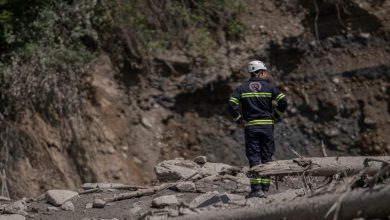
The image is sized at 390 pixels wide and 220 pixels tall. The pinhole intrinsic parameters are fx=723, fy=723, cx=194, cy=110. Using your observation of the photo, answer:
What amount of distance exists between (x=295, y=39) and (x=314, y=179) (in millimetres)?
5761

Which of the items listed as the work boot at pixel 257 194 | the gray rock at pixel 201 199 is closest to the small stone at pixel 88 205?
the gray rock at pixel 201 199

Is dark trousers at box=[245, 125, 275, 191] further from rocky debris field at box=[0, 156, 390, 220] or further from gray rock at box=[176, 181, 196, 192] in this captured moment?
gray rock at box=[176, 181, 196, 192]

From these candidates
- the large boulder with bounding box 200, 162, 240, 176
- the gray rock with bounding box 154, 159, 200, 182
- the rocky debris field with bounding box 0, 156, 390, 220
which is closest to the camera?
the rocky debris field with bounding box 0, 156, 390, 220

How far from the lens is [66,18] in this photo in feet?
40.4

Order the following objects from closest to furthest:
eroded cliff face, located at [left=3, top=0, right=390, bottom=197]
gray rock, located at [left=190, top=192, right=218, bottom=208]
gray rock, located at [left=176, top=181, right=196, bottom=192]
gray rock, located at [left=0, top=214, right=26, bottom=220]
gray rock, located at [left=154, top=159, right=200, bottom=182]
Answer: gray rock, located at [left=190, top=192, right=218, bottom=208] < gray rock, located at [left=0, top=214, right=26, bottom=220] < gray rock, located at [left=176, top=181, right=196, bottom=192] < gray rock, located at [left=154, top=159, right=200, bottom=182] < eroded cliff face, located at [left=3, top=0, right=390, bottom=197]

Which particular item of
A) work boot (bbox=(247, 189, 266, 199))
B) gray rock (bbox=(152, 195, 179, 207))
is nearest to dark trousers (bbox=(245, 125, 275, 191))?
work boot (bbox=(247, 189, 266, 199))

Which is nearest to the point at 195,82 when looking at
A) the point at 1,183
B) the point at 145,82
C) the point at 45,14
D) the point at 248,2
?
the point at 145,82

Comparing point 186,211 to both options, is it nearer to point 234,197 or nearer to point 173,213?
point 173,213

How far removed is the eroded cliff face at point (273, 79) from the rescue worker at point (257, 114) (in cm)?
488

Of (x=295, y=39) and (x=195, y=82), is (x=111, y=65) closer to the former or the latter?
(x=195, y=82)

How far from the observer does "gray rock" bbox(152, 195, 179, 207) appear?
→ 772 cm

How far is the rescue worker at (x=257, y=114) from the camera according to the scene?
7.67 meters

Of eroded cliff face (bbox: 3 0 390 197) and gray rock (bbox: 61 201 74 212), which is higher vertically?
eroded cliff face (bbox: 3 0 390 197)

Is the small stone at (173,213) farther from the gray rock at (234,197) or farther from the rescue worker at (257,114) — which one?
the rescue worker at (257,114)
